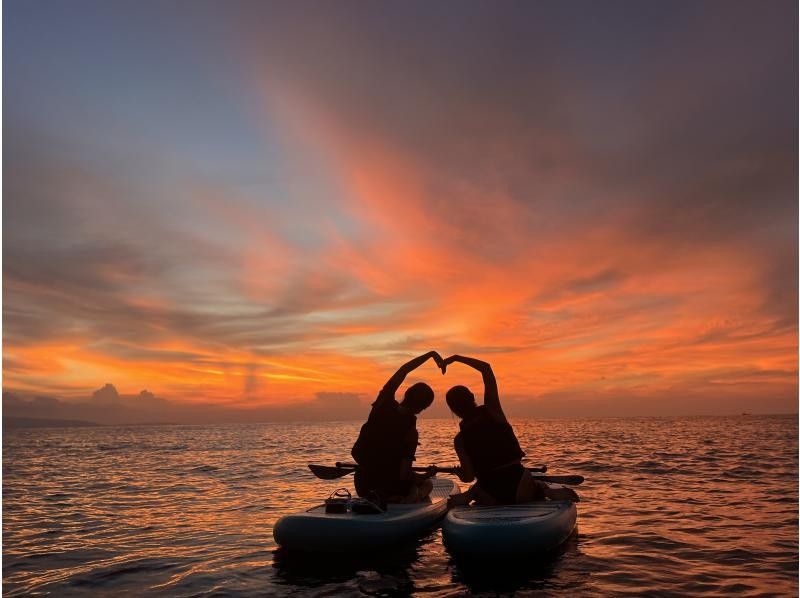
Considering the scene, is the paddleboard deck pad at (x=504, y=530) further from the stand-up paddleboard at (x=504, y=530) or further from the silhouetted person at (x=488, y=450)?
the silhouetted person at (x=488, y=450)

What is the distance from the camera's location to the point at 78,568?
31.9 feet

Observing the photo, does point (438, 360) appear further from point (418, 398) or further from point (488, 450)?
point (488, 450)

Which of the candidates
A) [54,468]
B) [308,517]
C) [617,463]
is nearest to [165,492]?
[308,517]

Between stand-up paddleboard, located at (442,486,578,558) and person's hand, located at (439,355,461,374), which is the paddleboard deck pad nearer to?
stand-up paddleboard, located at (442,486,578,558)

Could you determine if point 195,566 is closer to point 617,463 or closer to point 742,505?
point 742,505

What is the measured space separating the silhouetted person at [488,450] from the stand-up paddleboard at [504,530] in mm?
434

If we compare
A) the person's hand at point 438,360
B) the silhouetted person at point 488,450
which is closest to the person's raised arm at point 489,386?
the silhouetted person at point 488,450

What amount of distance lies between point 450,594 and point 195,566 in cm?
462

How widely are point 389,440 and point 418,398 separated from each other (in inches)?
42.1

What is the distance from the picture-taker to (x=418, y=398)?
10891mm

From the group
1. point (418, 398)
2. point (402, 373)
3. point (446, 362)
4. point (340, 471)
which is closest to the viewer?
point (418, 398)

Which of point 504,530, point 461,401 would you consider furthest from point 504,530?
point 461,401

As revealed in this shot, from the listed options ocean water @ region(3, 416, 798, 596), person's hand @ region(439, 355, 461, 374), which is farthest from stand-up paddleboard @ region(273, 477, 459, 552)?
person's hand @ region(439, 355, 461, 374)

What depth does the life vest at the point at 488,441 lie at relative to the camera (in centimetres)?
1015
